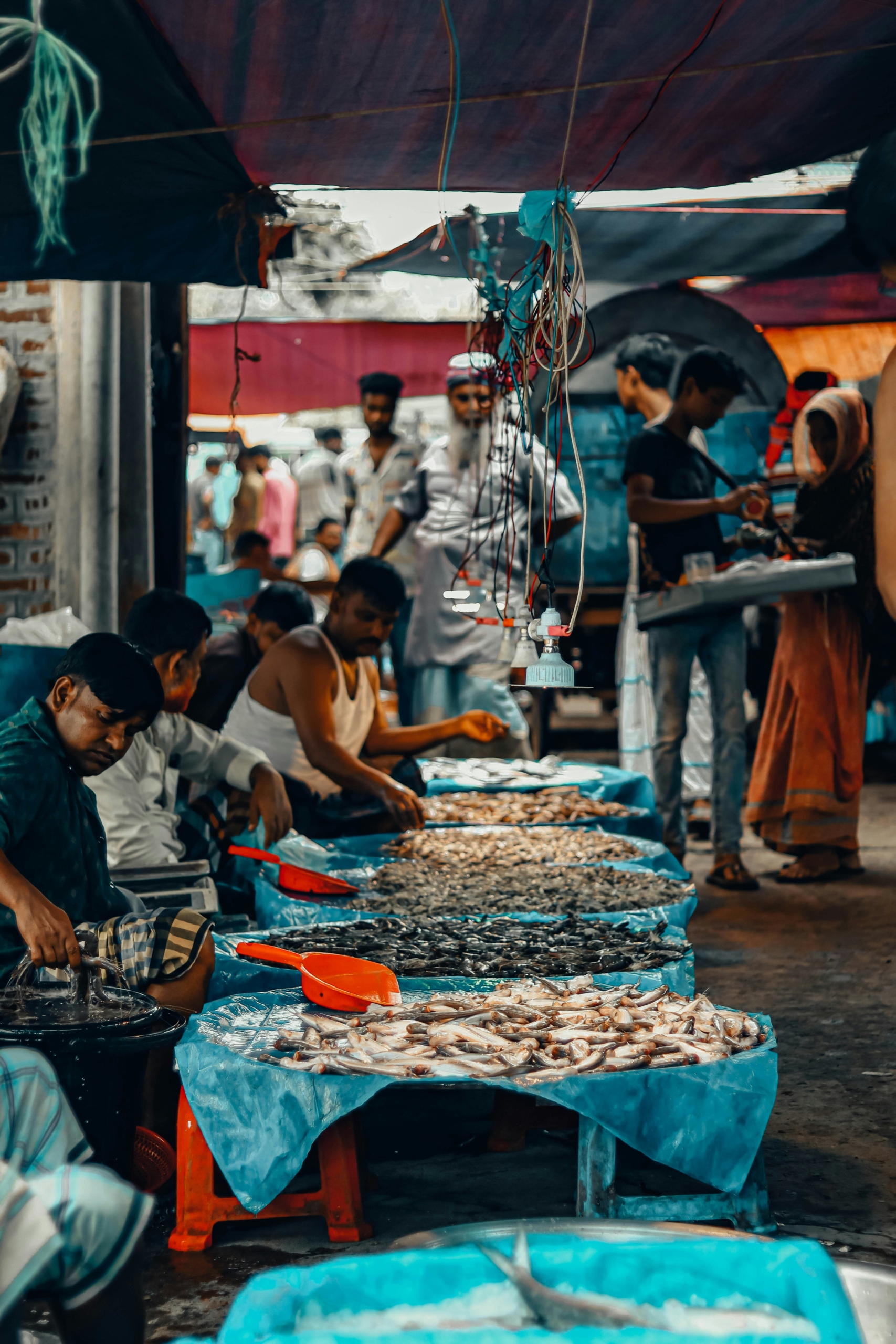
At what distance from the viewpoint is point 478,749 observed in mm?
7496

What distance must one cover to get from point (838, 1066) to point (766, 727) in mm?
3353

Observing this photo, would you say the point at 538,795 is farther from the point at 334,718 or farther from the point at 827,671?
the point at 827,671

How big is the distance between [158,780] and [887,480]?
263 cm

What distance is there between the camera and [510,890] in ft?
14.0

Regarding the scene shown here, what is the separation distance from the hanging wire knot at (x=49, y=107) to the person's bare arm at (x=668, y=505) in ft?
10.7

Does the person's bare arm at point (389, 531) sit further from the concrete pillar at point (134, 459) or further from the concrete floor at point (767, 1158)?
the concrete floor at point (767, 1158)

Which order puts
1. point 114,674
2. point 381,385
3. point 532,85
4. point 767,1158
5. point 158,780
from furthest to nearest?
point 381,385
point 158,780
point 532,85
point 767,1158
point 114,674

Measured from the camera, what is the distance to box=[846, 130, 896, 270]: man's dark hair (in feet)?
9.07

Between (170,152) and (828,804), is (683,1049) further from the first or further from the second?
(828,804)

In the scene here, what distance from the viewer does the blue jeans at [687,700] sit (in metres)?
6.45

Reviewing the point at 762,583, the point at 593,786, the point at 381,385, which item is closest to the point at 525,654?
the point at 593,786

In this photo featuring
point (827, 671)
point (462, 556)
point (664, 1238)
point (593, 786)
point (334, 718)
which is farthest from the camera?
point (462, 556)

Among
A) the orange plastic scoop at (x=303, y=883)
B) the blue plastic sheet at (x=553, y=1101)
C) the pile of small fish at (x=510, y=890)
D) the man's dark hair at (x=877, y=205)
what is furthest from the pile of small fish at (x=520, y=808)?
the man's dark hair at (x=877, y=205)

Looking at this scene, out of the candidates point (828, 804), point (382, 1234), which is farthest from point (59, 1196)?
point (828, 804)
